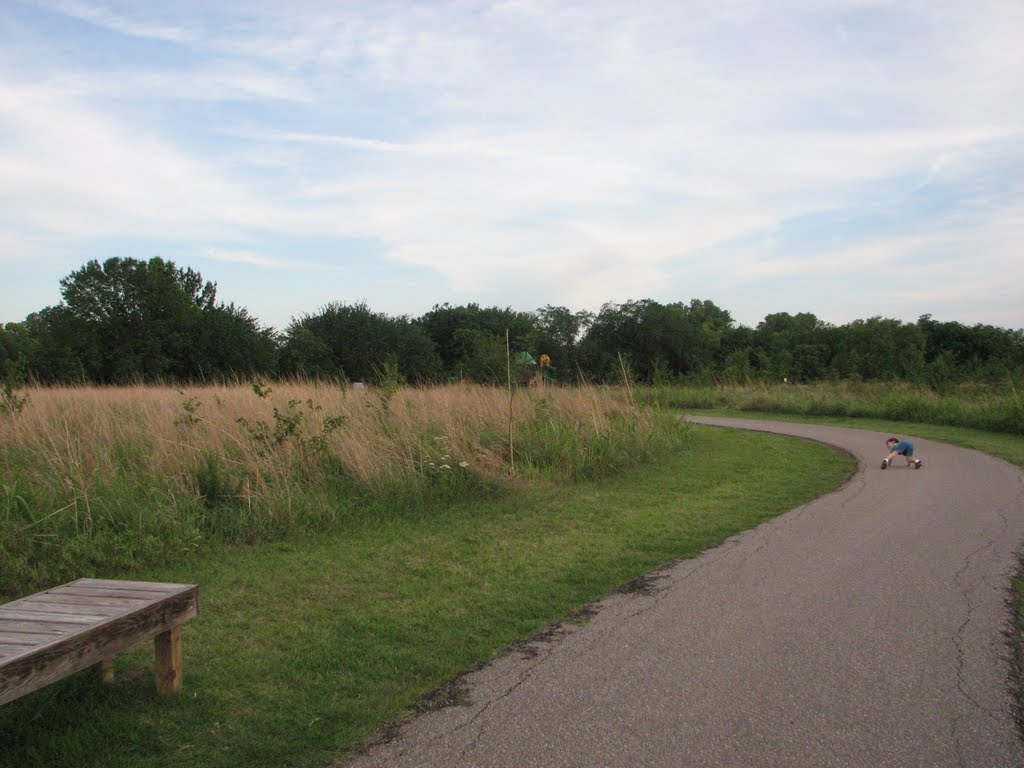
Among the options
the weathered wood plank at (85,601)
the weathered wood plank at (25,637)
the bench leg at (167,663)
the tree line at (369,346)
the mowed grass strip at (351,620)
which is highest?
the tree line at (369,346)

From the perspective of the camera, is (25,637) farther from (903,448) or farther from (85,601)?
(903,448)

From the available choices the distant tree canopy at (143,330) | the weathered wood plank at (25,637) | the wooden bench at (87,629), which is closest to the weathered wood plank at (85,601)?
the wooden bench at (87,629)

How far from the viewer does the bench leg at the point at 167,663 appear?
161 inches

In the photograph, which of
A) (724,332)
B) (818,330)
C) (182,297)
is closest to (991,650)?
(182,297)

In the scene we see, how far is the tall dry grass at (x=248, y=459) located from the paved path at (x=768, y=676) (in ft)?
13.2

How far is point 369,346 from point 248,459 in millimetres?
38227

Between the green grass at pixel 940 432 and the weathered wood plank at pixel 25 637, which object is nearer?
the weathered wood plank at pixel 25 637

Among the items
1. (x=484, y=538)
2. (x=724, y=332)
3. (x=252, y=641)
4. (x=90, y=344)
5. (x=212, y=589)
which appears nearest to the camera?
(x=252, y=641)

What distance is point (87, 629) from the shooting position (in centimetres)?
351

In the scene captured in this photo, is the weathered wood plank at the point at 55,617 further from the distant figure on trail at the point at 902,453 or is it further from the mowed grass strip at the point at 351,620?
the distant figure on trail at the point at 902,453

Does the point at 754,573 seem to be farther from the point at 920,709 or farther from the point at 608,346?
the point at 608,346

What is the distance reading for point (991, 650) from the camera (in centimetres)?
468

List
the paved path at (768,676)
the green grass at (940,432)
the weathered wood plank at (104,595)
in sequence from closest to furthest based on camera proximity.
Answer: the paved path at (768,676) → the weathered wood plank at (104,595) → the green grass at (940,432)

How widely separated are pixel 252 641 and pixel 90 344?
36402 mm
